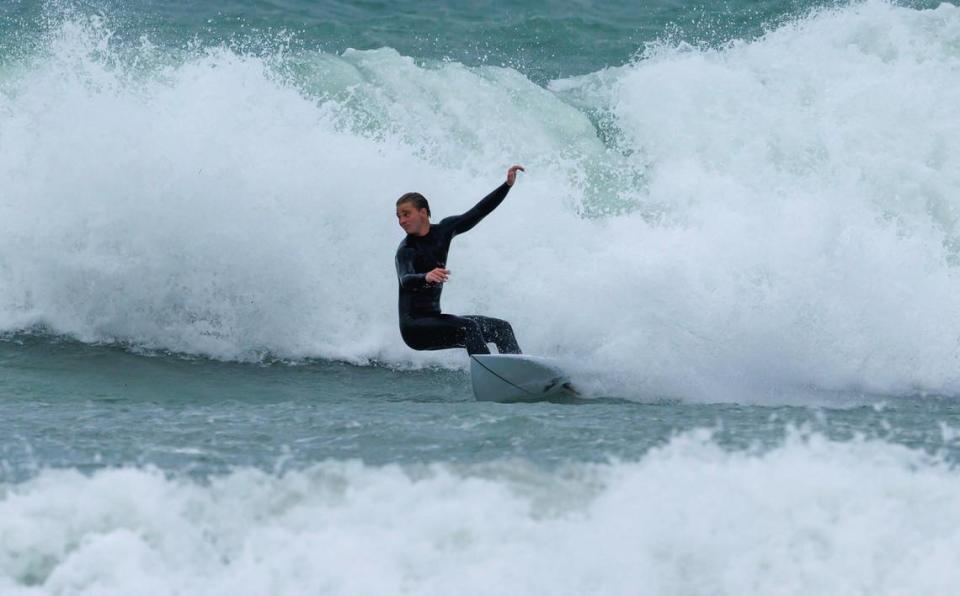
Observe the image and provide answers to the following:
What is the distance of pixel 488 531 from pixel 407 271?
3.19 m

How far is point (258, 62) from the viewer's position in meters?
11.5

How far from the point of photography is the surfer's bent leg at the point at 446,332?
769 centimetres

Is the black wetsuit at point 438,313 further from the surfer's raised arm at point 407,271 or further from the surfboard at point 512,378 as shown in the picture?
the surfboard at point 512,378

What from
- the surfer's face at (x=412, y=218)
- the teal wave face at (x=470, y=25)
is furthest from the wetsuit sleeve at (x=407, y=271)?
the teal wave face at (x=470, y=25)

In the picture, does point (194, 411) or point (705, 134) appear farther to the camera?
point (705, 134)

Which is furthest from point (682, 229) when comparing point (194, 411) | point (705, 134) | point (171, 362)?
point (194, 411)

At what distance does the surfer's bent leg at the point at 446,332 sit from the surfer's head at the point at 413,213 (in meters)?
0.53

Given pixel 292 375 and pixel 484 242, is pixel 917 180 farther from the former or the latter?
pixel 292 375

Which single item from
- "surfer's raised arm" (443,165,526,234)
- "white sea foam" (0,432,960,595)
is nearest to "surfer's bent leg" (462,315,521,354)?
"surfer's raised arm" (443,165,526,234)

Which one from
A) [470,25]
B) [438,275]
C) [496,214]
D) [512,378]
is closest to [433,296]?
[512,378]

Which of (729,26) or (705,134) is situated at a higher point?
(729,26)

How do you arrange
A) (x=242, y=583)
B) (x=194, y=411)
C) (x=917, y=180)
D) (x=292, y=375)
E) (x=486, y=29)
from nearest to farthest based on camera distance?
(x=242, y=583), (x=194, y=411), (x=292, y=375), (x=917, y=180), (x=486, y=29)

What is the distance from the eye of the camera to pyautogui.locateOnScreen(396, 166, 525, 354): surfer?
7.57 meters

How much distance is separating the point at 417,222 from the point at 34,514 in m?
3.44
